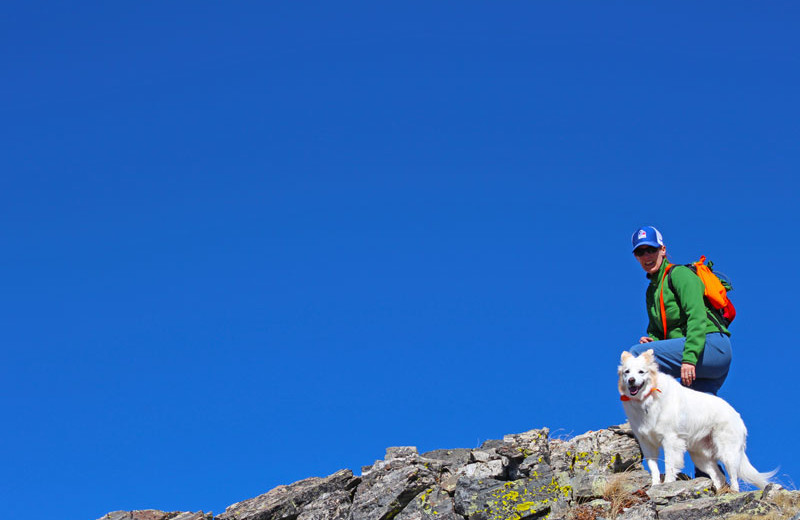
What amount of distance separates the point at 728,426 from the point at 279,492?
8767mm

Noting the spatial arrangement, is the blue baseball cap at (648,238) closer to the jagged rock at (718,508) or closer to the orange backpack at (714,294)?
the orange backpack at (714,294)

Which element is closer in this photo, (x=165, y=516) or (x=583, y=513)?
(x=583, y=513)

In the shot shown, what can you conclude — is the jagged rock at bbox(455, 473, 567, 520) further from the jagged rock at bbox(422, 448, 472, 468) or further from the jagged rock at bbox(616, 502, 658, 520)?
the jagged rock at bbox(422, 448, 472, 468)

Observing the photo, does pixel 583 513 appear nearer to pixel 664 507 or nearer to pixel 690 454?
pixel 664 507

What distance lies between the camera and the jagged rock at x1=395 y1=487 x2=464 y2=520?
13.2 m

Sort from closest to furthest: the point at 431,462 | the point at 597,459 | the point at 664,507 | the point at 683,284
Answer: the point at 664,507 → the point at 683,284 → the point at 597,459 → the point at 431,462

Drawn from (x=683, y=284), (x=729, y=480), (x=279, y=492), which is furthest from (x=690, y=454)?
(x=279, y=492)

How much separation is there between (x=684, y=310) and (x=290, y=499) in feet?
26.9

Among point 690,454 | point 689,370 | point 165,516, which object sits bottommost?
point 690,454

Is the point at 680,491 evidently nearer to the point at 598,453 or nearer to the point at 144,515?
the point at 598,453

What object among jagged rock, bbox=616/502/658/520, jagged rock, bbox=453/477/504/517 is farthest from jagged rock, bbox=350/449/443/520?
jagged rock, bbox=616/502/658/520

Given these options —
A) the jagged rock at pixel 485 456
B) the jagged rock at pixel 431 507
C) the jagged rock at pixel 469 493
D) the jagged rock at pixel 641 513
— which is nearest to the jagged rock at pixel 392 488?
the jagged rock at pixel 431 507

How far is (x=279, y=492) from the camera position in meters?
16.1

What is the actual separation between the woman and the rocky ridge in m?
1.71
